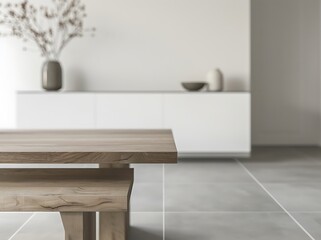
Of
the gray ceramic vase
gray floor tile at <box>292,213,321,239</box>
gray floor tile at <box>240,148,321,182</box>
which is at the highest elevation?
the gray ceramic vase

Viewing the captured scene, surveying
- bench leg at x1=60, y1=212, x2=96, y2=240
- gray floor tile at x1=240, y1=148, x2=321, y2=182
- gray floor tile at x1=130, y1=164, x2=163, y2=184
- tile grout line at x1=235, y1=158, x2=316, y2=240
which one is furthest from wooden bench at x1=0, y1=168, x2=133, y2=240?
gray floor tile at x1=240, y1=148, x2=321, y2=182

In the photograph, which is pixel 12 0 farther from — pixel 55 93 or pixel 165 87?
pixel 165 87

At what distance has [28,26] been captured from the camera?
469 cm

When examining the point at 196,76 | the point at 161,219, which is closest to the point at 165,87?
the point at 196,76

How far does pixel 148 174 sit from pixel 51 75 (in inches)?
59.1

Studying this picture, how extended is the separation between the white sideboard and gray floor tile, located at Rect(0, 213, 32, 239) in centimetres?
191

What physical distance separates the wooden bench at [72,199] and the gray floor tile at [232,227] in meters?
0.65

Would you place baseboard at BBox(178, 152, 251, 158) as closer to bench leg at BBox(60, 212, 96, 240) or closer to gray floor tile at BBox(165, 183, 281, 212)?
Answer: gray floor tile at BBox(165, 183, 281, 212)

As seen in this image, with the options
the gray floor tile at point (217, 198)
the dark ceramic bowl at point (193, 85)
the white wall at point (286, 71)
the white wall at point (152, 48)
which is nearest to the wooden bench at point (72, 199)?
the gray floor tile at point (217, 198)

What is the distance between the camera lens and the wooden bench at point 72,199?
1370 mm

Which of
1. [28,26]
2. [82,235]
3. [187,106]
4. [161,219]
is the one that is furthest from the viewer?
[28,26]

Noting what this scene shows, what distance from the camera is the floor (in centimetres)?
211

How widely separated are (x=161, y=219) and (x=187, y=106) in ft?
6.78

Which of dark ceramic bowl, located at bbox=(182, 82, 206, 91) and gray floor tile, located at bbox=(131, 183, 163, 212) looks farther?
dark ceramic bowl, located at bbox=(182, 82, 206, 91)
